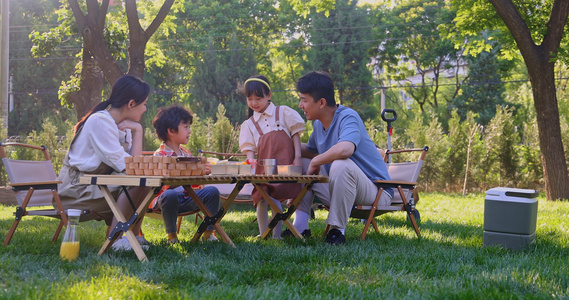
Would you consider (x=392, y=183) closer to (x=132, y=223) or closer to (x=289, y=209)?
(x=289, y=209)

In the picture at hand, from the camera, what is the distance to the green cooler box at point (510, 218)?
394cm

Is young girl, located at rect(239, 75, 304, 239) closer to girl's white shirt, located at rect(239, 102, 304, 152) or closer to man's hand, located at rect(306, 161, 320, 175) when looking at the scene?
girl's white shirt, located at rect(239, 102, 304, 152)

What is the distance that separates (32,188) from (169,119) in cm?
112

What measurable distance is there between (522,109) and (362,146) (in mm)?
24802

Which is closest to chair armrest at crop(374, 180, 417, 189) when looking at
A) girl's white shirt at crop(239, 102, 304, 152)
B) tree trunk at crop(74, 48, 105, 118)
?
girl's white shirt at crop(239, 102, 304, 152)

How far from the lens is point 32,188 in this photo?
4.03 meters

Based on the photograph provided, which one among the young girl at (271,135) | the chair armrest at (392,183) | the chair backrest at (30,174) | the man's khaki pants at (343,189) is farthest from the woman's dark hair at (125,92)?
the chair armrest at (392,183)

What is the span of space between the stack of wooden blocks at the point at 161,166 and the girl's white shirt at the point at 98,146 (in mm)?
348

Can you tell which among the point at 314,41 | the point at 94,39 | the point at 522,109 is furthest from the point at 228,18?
the point at 94,39

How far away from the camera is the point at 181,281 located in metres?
2.80

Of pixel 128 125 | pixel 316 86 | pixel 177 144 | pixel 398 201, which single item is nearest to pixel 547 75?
pixel 398 201

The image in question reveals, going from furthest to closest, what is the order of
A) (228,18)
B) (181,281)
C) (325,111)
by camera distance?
(228,18), (325,111), (181,281)

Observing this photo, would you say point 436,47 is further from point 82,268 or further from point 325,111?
point 82,268

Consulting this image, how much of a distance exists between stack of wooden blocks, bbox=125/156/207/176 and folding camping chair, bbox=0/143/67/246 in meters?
1.00
